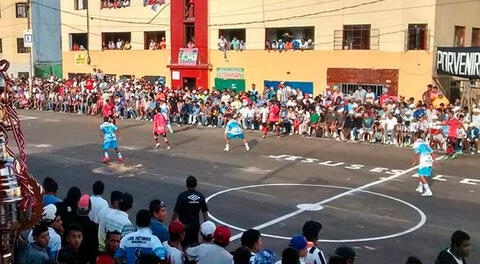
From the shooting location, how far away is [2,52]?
178 feet

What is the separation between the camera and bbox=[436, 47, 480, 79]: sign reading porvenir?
68.9ft

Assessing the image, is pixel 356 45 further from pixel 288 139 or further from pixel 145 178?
pixel 145 178

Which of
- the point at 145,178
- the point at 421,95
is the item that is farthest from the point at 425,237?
the point at 421,95

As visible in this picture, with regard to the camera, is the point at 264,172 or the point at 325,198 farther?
the point at 264,172

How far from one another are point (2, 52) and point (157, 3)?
22.7m

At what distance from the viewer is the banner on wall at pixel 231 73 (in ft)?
113

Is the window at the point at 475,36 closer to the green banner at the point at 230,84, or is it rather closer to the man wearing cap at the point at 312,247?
the green banner at the point at 230,84

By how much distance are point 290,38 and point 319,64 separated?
11.0 feet

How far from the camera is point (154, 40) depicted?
40344mm

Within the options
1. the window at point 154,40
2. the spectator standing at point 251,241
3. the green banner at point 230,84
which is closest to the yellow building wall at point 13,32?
the window at point 154,40

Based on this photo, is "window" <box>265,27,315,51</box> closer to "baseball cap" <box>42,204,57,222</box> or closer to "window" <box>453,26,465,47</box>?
"window" <box>453,26,465,47</box>

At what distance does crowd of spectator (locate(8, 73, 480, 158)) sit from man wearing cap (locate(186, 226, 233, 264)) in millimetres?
16236

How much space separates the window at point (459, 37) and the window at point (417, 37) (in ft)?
7.30

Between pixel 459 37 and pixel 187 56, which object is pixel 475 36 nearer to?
pixel 459 37
